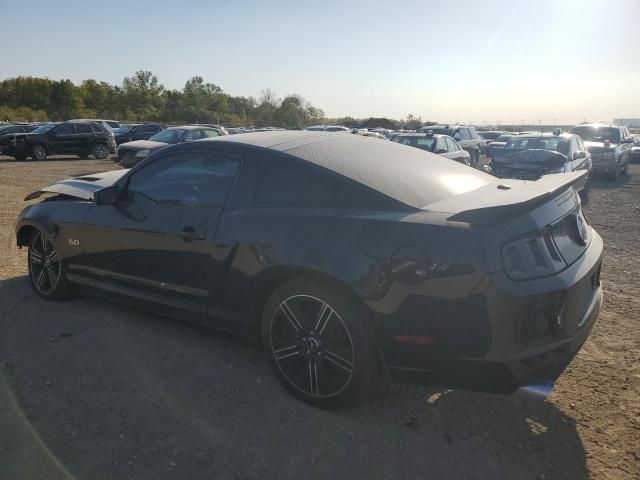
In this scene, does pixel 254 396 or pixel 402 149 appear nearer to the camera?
pixel 254 396

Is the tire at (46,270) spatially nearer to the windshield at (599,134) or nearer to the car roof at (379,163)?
the car roof at (379,163)

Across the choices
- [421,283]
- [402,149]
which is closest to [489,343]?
[421,283]

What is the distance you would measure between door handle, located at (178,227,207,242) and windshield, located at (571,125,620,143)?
18352 mm

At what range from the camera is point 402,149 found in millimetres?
4023

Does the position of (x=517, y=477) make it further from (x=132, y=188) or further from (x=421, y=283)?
(x=132, y=188)

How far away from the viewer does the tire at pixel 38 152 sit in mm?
21891

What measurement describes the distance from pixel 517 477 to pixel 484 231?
3.95ft

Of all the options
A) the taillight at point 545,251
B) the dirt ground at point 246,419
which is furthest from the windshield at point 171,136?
the taillight at point 545,251

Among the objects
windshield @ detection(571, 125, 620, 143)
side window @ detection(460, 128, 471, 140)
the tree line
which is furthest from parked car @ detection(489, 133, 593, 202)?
the tree line

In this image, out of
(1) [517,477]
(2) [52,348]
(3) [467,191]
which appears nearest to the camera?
(1) [517,477]

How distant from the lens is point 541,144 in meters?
12.0

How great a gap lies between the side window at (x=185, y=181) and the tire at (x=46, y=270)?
1149mm

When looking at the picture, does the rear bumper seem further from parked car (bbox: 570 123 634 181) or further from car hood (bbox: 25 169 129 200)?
parked car (bbox: 570 123 634 181)

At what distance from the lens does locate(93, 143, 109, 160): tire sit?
75.6ft
